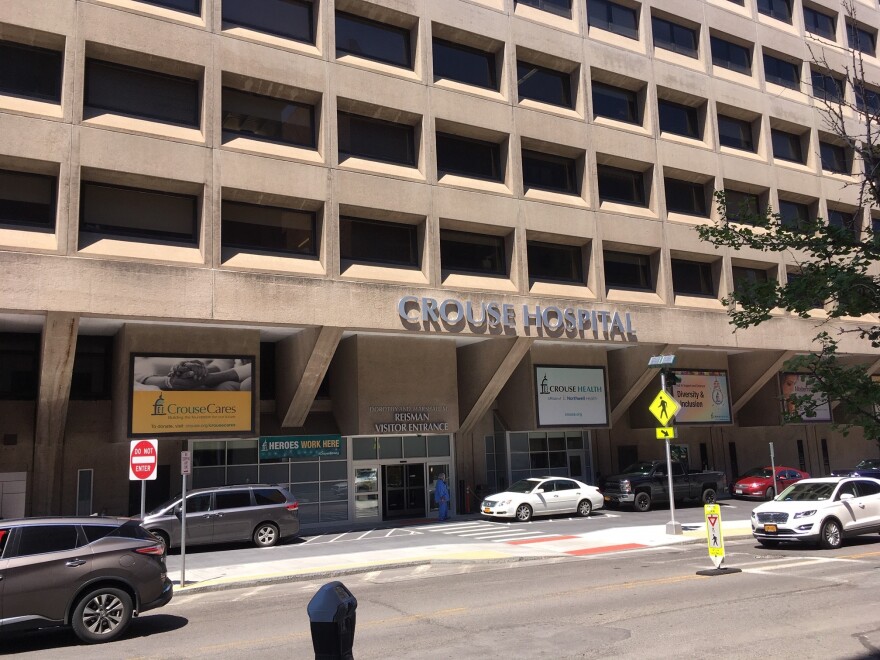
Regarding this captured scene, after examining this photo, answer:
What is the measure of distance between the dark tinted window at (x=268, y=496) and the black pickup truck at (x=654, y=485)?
Result: 46.1 ft

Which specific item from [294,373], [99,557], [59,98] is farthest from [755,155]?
[99,557]

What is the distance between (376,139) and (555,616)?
1976cm

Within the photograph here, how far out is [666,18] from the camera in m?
35.3

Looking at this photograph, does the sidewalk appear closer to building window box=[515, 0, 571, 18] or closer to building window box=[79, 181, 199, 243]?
building window box=[79, 181, 199, 243]

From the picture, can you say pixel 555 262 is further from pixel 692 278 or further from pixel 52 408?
pixel 52 408

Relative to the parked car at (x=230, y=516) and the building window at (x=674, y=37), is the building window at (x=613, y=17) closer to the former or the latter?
the building window at (x=674, y=37)

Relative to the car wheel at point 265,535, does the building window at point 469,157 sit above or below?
above

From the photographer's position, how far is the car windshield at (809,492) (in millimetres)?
18562

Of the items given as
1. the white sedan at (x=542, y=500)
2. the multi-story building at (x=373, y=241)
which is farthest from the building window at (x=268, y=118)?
the white sedan at (x=542, y=500)

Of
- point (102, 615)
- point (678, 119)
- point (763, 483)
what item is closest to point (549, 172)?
point (678, 119)

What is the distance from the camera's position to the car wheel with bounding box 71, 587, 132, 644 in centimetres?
1043

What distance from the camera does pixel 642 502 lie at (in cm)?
2955

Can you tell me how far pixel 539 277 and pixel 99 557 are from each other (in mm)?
21861

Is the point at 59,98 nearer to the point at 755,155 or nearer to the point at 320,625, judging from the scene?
the point at 320,625
